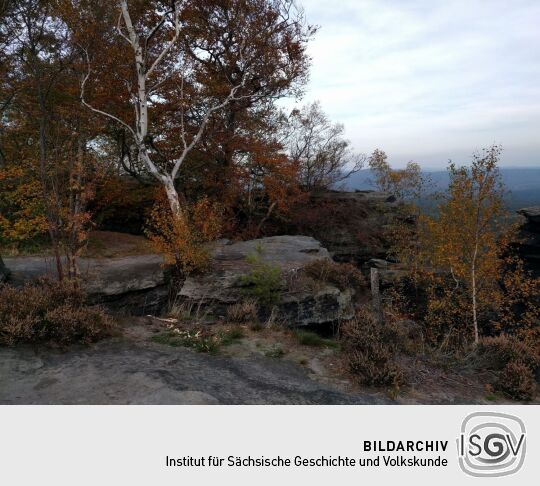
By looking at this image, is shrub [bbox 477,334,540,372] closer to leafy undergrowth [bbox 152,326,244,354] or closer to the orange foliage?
leafy undergrowth [bbox 152,326,244,354]

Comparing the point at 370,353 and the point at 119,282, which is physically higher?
the point at 119,282

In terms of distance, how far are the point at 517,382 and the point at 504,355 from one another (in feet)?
3.92

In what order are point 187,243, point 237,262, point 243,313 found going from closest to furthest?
point 243,313
point 187,243
point 237,262

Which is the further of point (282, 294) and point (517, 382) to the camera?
point (282, 294)

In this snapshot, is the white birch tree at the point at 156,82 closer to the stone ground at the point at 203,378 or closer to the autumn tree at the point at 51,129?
the autumn tree at the point at 51,129

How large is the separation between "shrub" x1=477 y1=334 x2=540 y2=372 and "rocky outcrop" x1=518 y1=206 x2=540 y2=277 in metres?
27.6

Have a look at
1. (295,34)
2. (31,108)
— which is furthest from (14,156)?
(295,34)

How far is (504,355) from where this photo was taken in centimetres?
880

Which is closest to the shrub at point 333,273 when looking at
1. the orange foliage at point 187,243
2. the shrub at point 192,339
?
the orange foliage at point 187,243

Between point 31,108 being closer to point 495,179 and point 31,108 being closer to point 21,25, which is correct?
point 21,25

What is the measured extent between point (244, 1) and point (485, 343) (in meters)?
20.4

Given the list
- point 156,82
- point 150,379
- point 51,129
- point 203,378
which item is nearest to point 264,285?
point 203,378

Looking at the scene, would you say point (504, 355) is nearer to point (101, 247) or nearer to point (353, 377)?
point (353, 377)

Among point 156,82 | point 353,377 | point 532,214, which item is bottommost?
point 353,377
